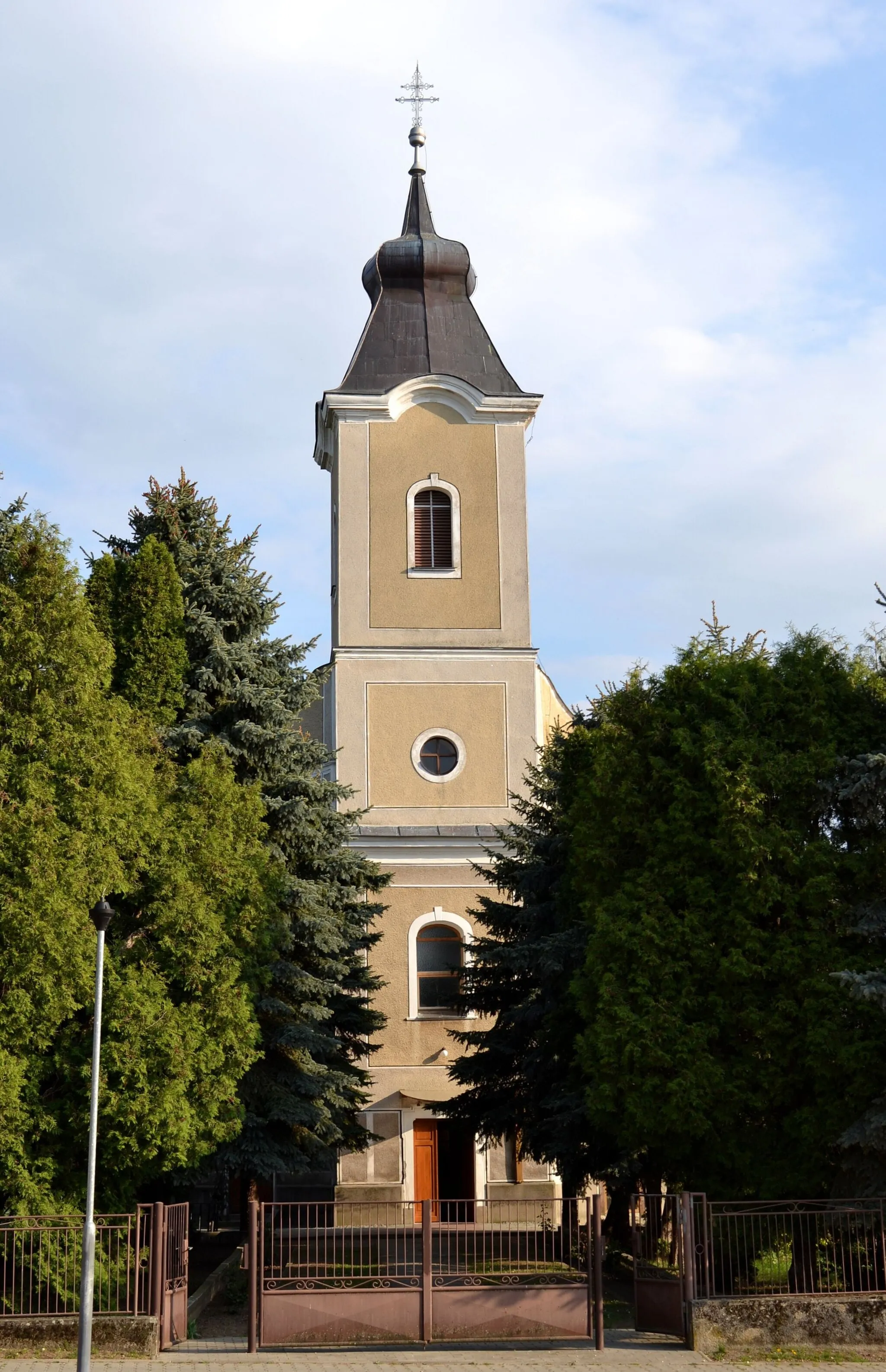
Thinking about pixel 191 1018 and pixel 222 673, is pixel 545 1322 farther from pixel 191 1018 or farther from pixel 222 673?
pixel 222 673

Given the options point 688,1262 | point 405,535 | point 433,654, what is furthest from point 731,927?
point 405,535

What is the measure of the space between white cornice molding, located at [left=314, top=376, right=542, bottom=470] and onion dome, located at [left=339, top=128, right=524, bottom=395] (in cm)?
18

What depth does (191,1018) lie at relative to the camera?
17.0 meters

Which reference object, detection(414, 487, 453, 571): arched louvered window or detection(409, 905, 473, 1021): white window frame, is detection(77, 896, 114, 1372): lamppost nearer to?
detection(409, 905, 473, 1021): white window frame

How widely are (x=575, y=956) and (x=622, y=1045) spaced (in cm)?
342

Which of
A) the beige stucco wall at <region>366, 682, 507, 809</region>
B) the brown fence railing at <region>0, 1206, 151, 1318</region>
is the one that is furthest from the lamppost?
the beige stucco wall at <region>366, 682, 507, 809</region>

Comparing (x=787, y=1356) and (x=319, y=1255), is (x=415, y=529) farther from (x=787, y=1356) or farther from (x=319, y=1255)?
(x=787, y=1356)

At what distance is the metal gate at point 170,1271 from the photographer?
1514 centimetres

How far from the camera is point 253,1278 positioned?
596 inches

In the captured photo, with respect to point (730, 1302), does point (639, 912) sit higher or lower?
higher

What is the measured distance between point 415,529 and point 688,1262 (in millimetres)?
18205

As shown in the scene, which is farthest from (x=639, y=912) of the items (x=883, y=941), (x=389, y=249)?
(x=389, y=249)

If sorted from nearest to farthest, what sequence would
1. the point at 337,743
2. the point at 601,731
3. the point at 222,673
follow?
the point at 601,731 → the point at 222,673 → the point at 337,743

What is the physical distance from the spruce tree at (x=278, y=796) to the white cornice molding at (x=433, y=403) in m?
9.57
